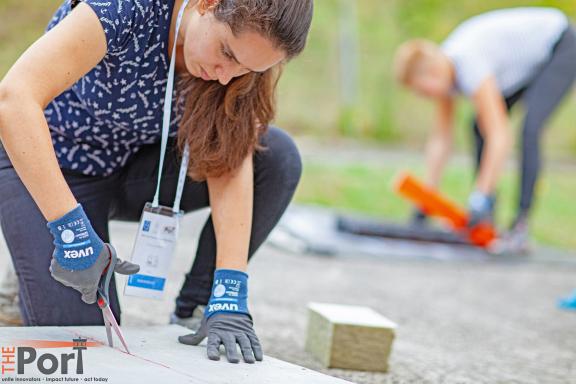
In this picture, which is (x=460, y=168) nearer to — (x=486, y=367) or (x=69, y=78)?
(x=486, y=367)

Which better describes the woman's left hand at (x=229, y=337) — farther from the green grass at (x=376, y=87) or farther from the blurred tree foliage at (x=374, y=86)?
the blurred tree foliage at (x=374, y=86)

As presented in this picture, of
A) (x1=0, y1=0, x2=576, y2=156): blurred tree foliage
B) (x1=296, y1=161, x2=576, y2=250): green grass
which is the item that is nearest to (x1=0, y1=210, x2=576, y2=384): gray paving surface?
(x1=296, y1=161, x2=576, y2=250): green grass

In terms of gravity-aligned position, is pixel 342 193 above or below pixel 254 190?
below

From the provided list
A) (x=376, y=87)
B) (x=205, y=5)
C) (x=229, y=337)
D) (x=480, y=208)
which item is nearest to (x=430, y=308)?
(x=480, y=208)

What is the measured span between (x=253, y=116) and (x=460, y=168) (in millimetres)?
6082

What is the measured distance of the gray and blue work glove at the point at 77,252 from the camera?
137cm

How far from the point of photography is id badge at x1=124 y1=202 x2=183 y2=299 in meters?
1.70

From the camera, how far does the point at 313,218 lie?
4492 mm

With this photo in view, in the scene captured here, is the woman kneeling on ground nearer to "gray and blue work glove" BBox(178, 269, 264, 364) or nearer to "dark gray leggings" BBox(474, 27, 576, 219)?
"gray and blue work glove" BBox(178, 269, 264, 364)

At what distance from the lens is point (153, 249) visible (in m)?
1.72

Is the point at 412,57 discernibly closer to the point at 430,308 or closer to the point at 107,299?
the point at 430,308

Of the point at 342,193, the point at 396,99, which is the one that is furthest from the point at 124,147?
the point at 396,99

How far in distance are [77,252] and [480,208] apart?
9.51 ft

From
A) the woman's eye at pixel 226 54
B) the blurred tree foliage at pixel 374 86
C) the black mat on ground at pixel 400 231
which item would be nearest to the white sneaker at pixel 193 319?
the woman's eye at pixel 226 54
